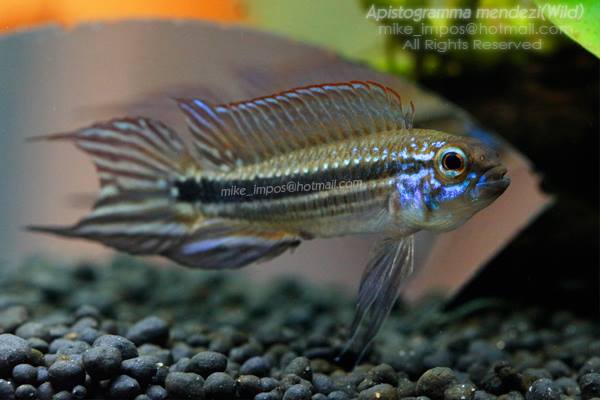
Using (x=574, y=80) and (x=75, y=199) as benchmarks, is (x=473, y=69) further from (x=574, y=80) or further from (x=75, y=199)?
(x=75, y=199)

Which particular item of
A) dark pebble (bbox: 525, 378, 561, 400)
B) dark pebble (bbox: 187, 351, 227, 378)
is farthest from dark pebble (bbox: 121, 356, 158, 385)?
dark pebble (bbox: 525, 378, 561, 400)

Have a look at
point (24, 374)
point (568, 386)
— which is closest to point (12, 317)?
point (24, 374)

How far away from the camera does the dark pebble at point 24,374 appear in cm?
225

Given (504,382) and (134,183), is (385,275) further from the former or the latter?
(134,183)

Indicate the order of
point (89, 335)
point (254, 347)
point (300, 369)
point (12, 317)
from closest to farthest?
point (300, 369)
point (89, 335)
point (254, 347)
point (12, 317)

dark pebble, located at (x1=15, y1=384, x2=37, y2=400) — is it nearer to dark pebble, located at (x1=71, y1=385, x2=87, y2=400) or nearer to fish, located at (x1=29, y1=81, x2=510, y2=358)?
dark pebble, located at (x1=71, y1=385, x2=87, y2=400)

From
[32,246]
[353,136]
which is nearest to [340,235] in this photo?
[353,136]

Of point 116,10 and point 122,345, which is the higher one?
point 116,10

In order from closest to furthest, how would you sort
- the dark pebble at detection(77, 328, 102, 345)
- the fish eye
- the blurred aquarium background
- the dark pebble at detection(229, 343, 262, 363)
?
the fish eye → the dark pebble at detection(77, 328, 102, 345) → the dark pebble at detection(229, 343, 262, 363) → the blurred aquarium background

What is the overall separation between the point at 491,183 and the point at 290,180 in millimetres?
769

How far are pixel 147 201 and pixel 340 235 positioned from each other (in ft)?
3.09

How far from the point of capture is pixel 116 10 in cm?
368

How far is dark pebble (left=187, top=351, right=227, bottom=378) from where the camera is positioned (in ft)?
7.89

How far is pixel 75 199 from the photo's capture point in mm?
3826
